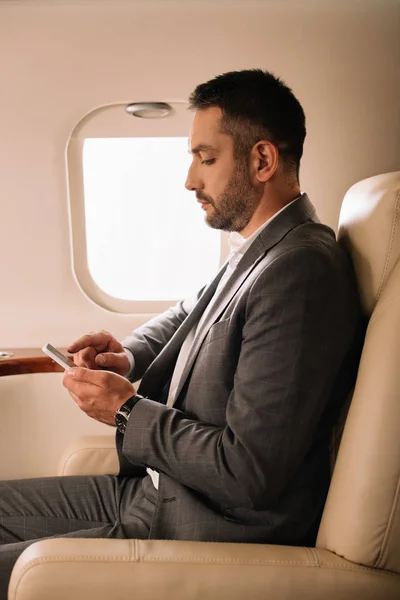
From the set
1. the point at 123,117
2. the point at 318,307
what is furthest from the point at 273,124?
the point at 123,117

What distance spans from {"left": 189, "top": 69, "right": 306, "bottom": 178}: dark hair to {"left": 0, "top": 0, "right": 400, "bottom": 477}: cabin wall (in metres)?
0.70

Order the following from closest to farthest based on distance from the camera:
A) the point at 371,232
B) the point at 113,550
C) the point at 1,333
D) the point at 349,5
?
1. the point at 113,550
2. the point at 371,232
3. the point at 349,5
4. the point at 1,333

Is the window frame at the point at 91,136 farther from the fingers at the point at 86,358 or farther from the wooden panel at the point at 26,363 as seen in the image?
the fingers at the point at 86,358

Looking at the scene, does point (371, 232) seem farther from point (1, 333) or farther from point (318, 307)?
point (1, 333)

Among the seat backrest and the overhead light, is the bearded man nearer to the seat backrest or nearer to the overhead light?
the seat backrest

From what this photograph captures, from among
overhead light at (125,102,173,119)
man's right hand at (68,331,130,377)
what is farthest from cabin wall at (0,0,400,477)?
man's right hand at (68,331,130,377)

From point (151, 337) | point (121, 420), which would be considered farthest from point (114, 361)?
point (121, 420)

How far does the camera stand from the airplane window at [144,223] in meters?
2.24

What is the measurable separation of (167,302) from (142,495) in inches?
39.0

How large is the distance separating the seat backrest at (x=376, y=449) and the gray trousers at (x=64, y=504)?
491 mm

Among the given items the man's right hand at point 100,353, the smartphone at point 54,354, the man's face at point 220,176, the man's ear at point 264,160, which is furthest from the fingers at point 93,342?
A: the man's ear at point 264,160

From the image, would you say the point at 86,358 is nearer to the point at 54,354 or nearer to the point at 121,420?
the point at 54,354

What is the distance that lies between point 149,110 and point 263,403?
1.30 meters

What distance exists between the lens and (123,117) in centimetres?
205
